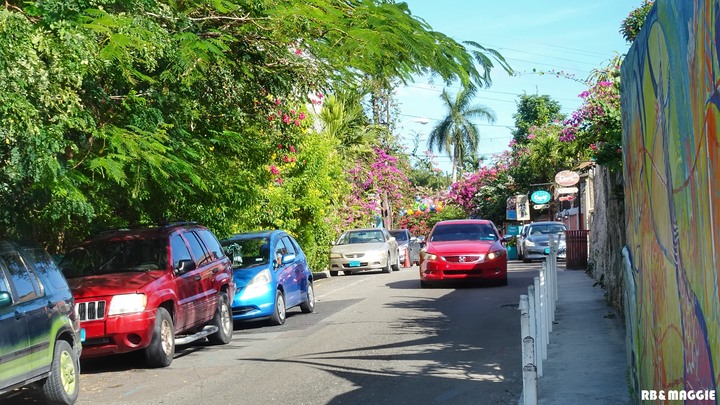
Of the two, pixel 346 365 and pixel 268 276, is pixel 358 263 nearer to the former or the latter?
pixel 268 276

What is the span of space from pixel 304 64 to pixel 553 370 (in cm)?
590

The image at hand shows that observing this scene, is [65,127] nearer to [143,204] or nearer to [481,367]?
[481,367]

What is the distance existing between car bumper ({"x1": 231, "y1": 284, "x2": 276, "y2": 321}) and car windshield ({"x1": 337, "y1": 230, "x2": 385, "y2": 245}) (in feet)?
60.6

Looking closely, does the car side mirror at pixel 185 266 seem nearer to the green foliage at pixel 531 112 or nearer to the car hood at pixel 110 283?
the car hood at pixel 110 283

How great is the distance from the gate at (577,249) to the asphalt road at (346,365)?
10949 mm

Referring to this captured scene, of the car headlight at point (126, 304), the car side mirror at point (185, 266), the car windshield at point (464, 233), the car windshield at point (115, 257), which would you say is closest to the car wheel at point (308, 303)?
the car windshield at point (464, 233)

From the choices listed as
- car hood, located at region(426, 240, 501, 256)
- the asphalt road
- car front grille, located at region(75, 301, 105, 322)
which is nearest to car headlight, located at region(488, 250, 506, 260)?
→ car hood, located at region(426, 240, 501, 256)

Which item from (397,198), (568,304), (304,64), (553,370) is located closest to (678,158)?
(553,370)

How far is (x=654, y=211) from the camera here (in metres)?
5.66

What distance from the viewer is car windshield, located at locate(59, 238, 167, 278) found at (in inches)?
523

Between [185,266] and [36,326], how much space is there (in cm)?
396

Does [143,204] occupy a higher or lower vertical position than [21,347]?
higher

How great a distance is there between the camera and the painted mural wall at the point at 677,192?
3.63 metres

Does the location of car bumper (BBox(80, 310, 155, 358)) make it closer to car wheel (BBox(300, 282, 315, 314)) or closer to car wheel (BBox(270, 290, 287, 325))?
car wheel (BBox(270, 290, 287, 325))
